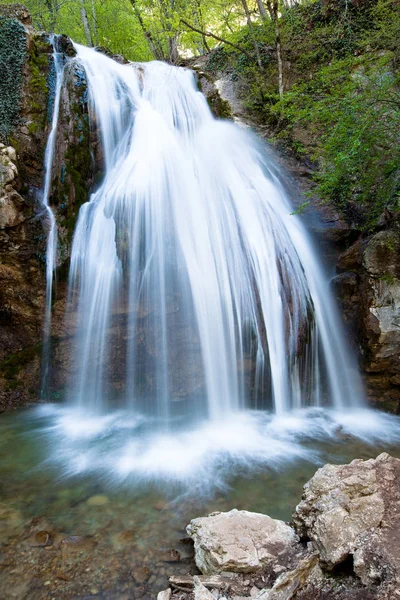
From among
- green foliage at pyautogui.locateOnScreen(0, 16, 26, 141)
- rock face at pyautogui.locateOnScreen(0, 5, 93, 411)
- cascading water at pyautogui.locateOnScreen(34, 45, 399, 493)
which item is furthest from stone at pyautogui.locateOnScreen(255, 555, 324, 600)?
green foliage at pyautogui.locateOnScreen(0, 16, 26, 141)

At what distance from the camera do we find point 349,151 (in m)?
6.35

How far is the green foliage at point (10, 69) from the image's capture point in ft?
25.1

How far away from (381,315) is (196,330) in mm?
3474

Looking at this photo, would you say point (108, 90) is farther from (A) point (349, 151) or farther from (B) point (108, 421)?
(B) point (108, 421)

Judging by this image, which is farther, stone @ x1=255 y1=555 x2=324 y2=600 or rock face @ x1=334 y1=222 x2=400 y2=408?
rock face @ x1=334 y1=222 x2=400 y2=408

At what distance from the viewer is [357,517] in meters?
2.24

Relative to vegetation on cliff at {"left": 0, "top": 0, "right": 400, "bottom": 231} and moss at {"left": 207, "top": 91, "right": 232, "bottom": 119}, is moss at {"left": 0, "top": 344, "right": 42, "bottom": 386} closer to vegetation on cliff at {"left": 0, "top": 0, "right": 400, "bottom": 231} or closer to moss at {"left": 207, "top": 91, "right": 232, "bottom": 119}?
vegetation on cliff at {"left": 0, "top": 0, "right": 400, "bottom": 231}

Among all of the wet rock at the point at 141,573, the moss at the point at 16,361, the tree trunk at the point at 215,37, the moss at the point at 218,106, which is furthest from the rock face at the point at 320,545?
the tree trunk at the point at 215,37

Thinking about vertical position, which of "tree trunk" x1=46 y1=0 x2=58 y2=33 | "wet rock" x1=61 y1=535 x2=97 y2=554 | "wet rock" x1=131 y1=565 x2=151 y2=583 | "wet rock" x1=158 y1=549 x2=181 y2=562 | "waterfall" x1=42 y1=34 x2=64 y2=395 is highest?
"tree trunk" x1=46 y1=0 x2=58 y2=33

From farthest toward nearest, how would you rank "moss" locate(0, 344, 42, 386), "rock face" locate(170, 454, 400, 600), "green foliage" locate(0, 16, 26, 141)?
"green foliage" locate(0, 16, 26, 141), "moss" locate(0, 344, 42, 386), "rock face" locate(170, 454, 400, 600)

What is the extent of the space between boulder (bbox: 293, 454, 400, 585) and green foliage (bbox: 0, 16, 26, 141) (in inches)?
339

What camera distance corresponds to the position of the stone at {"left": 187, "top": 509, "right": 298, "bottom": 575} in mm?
2377

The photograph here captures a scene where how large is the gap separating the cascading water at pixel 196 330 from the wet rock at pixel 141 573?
2509 millimetres

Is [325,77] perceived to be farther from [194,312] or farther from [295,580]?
[295,580]
